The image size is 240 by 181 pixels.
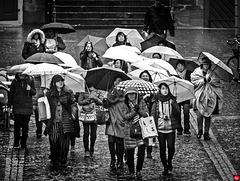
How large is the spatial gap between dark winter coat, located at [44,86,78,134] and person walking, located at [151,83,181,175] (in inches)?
60.5

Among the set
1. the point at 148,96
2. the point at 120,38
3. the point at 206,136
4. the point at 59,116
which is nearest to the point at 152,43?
the point at 120,38

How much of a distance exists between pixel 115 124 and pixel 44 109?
4.57 feet

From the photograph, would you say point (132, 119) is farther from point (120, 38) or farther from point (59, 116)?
point (120, 38)

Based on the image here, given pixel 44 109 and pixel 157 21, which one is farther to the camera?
pixel 157 21

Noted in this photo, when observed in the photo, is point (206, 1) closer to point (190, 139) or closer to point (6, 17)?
point (6, 17)

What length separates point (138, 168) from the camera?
620 inches

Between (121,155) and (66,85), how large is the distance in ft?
5.75

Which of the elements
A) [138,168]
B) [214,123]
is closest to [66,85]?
[138,168]

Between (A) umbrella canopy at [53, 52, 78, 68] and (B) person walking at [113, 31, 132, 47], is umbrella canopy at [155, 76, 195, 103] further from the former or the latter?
(B) person walking at [113, 31, 132, 47]

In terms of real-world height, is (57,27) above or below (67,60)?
above

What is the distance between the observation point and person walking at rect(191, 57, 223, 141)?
736 inches

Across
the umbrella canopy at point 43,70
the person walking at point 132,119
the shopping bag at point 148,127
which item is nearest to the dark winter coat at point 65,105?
the umbrella canopy at point 43,70

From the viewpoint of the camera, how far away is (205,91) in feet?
61.9

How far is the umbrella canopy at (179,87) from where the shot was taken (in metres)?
16.8
